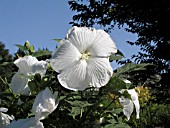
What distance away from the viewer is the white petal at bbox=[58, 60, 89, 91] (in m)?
1.03

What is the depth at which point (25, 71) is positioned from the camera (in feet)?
3.82

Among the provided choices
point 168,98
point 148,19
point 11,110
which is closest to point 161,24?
point 148,19

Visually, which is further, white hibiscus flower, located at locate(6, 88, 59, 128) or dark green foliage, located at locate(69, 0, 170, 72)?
dark green foliage, located at locate(69, 0, 170, 72)

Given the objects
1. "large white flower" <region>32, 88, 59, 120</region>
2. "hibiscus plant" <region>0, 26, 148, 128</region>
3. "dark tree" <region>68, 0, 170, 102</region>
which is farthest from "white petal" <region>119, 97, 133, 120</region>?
"dark tree" <region>68, 0, 170, 102</region>

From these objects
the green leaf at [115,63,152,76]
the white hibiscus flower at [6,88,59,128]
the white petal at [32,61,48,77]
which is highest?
the white petal at [32,61,48,77]

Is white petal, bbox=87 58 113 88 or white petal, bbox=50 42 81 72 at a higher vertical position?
white petal, bbox=50 42 81 72

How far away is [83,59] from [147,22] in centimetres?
757

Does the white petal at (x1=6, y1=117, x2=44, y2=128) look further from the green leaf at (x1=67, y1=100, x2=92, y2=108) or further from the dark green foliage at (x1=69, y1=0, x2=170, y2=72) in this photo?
the dark green foliage at (x1=69, y1=0, x2=170, y2=72)

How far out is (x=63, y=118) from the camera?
4.06 ft

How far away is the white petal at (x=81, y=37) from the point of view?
1.06 metres

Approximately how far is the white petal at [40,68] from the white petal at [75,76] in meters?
0.10

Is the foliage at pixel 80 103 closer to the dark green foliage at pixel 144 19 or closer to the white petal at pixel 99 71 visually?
the white petal at pixel 99 71

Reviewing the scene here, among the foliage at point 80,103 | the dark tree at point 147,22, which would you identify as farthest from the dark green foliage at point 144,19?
the foliage at point 80,103

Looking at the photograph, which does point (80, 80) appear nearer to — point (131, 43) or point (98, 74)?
point (98, 74)
